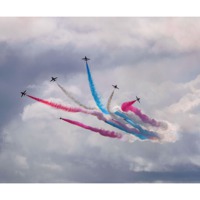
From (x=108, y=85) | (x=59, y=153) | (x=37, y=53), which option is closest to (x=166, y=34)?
(x=108, y=85)

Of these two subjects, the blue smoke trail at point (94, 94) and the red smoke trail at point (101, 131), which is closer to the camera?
the red smoke trail at point (101, 131)

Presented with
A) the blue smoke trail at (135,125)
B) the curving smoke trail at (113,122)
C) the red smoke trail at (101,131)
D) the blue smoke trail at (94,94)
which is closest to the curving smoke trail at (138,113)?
the blue smoke trail at (135,125)

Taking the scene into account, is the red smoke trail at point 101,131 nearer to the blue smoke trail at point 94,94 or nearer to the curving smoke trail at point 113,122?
the curving smoke trail at point 113,122

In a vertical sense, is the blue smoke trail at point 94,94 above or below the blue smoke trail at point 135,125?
above

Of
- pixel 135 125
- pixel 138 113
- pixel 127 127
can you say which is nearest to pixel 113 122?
pixel 127 127

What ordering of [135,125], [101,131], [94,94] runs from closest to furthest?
[101,131] → [94,94] → [135,125]

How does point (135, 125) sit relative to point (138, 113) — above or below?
below

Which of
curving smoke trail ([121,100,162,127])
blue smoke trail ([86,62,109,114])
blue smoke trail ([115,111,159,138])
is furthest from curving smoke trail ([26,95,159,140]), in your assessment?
curving smoke trail ([121,100,162,127])

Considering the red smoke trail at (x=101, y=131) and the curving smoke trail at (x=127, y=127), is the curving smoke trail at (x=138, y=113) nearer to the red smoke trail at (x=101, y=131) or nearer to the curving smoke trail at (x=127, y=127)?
the curving smoke trail at (x=127, y=127)

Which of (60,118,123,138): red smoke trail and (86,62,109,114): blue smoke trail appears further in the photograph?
(86,62,109,114): blue smoke trail

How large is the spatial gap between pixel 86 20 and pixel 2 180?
656cm

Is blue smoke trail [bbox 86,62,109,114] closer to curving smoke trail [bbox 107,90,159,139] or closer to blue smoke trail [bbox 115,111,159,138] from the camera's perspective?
curving smoke trail [bbox 107,90,159,139]

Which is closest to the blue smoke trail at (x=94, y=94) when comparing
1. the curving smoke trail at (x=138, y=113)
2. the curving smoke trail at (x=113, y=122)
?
the curving smoke trail at (x=113, y=122)

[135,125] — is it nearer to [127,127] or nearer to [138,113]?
[127,127]
